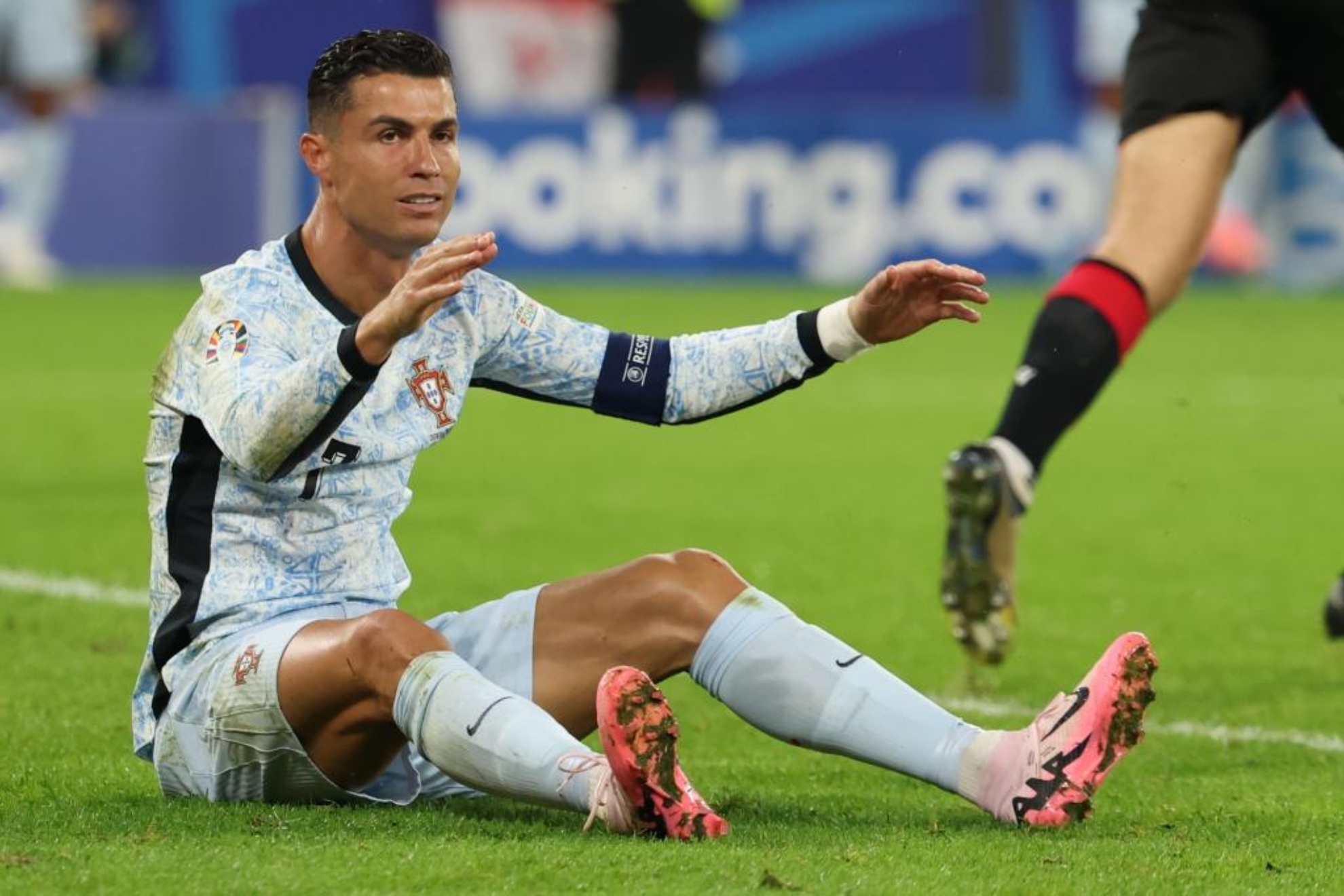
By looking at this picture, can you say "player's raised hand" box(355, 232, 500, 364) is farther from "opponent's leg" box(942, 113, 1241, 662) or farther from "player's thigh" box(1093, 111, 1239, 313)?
"player's thigh" box(1093, 111, 1239, 313)

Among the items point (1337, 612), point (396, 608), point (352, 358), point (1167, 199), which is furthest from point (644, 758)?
point (1337, 612)

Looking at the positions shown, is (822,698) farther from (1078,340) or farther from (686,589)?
(1078,340)

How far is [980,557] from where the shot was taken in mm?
4406

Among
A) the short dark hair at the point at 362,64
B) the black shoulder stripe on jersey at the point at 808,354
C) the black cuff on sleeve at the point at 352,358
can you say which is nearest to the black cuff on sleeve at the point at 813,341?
the black shoulder stripe on jersey at the point at 808,354

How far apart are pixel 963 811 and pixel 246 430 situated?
4.14 ft

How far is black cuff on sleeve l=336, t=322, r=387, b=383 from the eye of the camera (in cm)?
341

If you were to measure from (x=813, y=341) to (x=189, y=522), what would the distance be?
3.37ft

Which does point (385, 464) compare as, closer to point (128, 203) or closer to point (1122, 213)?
point (1122, 213)

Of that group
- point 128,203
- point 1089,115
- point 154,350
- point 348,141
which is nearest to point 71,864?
point 348,141

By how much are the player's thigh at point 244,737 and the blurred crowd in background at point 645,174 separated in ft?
39.9

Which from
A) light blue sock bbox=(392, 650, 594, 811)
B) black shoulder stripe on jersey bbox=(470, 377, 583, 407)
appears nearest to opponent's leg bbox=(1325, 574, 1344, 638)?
black shoulder stripe on jersey bbox=(470, 377, 583, 407)

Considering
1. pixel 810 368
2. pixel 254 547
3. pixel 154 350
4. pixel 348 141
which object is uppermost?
pixel 348 141

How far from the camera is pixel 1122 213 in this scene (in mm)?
5039

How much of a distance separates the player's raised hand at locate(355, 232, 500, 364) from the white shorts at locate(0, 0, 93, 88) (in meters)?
13.2
